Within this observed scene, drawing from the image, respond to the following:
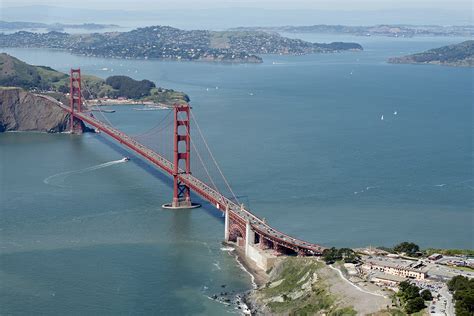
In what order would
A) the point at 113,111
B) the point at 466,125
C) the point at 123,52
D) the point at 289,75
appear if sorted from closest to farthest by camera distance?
the point at 466,125 → the point at 113,111 → the point at 289,75 → the point at 123,52

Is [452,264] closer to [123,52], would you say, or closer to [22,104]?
[22,104]

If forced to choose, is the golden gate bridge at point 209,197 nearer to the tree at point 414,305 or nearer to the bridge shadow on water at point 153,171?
the bridge shadow on water at point 153,171

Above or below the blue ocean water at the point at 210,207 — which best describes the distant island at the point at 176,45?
above

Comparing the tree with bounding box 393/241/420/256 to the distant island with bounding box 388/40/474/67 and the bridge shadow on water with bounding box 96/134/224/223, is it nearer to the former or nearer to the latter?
the bridge shadow on water with bounding box 96/134/224/223

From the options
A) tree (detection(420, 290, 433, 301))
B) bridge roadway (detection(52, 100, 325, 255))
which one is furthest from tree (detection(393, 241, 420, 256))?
tree (detection(420, 290, 433, 301))

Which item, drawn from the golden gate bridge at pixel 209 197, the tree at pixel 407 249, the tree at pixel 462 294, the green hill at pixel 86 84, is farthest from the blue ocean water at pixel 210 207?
the tree at pixel 462 294

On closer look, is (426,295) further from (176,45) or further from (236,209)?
(176,45)

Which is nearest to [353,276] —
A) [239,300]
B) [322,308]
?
[322,308]
